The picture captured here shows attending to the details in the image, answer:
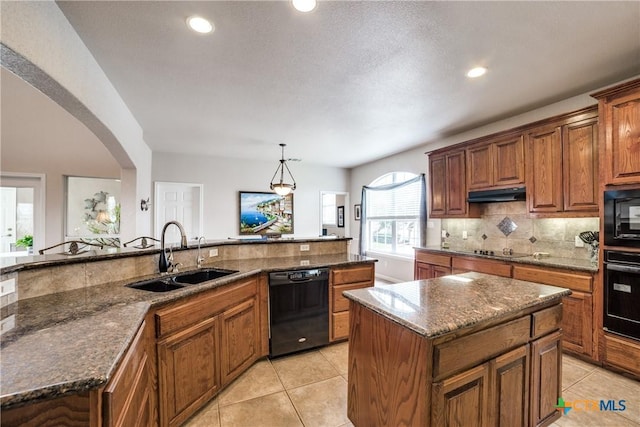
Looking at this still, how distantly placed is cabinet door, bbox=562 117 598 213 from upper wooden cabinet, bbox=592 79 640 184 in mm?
275

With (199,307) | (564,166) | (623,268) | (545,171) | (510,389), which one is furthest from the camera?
(545,171)

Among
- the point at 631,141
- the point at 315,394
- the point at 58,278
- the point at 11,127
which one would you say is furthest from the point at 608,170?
the point at 11,127

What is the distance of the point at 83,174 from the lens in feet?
15.6

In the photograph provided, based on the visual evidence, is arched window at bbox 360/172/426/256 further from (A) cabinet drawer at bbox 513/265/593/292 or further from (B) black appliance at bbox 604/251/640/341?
(B) black appliance at bbox 604/251/640/341

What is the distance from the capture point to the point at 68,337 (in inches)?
41.9

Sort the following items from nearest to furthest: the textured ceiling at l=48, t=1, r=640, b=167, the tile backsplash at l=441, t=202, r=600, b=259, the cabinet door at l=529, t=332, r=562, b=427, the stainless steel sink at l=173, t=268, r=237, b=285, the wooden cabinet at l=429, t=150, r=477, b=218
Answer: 1. the cabinet door at l=529, t=332, r=562, b=427
2. the textured ceiling at l=48, t=1, r=640, b=167
3. the stainless steel sink at l=173, t=268, r=237, b=285
4. the tile backsplash at l=441, t=202, r=600, b=259
5. the wooden cabinet at l=429, t=150, r=477, b=218

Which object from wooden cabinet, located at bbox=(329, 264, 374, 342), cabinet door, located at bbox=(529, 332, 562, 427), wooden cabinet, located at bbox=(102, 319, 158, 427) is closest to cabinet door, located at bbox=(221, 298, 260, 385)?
wooden cabinet, located at bbox=(102, 319, 158, 427)

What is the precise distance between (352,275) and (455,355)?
170 centimetres

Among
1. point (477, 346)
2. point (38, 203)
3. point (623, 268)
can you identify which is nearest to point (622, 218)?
point (623, 268)

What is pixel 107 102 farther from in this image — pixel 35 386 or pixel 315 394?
pixel 315 394

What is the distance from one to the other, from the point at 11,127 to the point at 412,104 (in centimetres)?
588

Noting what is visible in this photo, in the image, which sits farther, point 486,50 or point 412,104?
point 412,104

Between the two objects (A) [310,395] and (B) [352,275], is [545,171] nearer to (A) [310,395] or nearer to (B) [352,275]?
(B) [352,275]

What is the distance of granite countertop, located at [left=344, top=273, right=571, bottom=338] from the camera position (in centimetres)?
126
